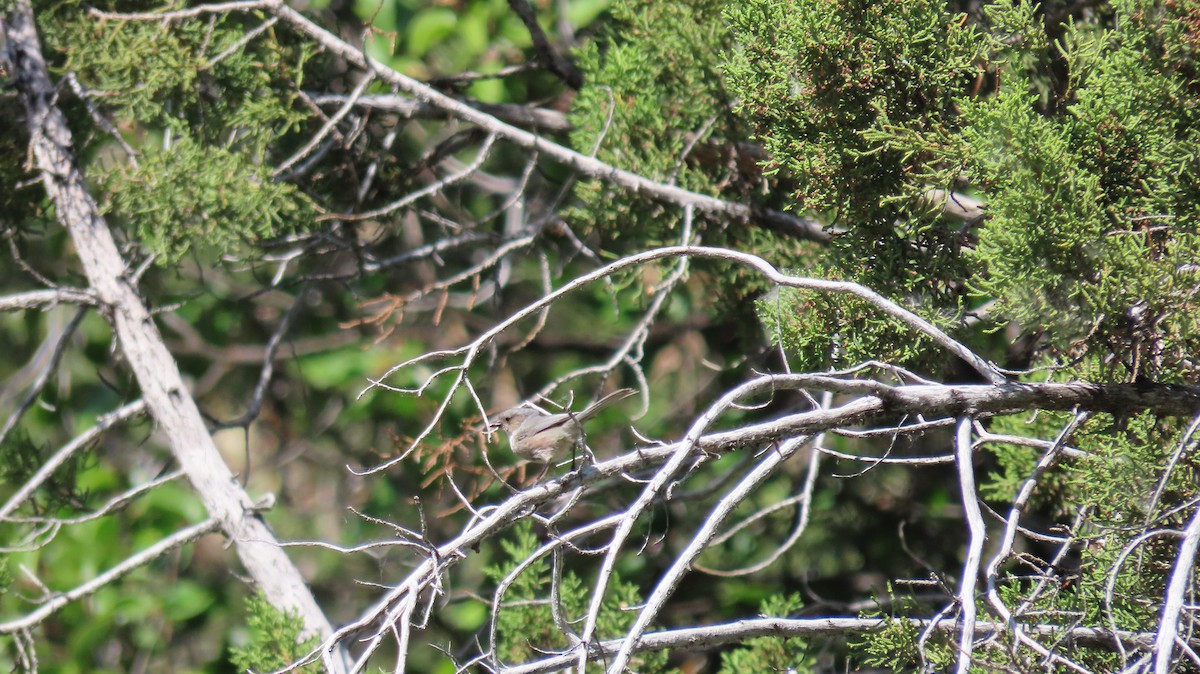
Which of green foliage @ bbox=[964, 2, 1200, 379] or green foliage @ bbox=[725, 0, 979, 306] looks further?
green foliage @ bbox=[725, 0, 979, 306]

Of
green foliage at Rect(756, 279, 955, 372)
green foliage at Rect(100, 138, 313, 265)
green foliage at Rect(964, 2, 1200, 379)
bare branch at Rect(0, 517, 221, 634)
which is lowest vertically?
bare branch at Rect(0, 517, 221, 634)

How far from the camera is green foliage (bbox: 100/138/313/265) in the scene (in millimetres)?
3350

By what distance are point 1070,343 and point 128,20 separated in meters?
3.08

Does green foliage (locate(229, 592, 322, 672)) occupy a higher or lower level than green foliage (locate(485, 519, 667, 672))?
higher

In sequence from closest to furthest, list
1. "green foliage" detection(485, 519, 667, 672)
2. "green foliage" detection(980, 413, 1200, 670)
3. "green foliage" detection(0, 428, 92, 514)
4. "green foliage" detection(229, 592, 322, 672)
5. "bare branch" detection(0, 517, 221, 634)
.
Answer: "green foliage" detection(980, 413, 1200, 670)
"green foliage" detection(229, 592, 322, 672)
"bare branch" detection(0, 517, 221, 634)
"green foliage" detection(485, 519, 667, 672)
"green foliage" detection(0, 428, 92, 514)

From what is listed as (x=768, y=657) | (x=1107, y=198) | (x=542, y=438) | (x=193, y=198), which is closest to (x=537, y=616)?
(x=542, y=438)

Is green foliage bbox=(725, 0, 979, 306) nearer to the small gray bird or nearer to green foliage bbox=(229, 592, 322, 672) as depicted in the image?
the small gray bird

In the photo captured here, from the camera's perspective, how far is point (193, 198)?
132 inches

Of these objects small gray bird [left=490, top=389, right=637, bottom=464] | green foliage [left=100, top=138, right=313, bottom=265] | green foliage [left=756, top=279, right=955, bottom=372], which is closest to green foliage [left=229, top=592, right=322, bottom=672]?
small gray bird [left=490, top=389, right=637, bottom=464]

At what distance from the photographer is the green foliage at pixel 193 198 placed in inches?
132

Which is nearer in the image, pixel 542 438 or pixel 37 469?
pixel 542 438

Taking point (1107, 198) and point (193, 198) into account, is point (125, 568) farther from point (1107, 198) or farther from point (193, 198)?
point (1107, 198)

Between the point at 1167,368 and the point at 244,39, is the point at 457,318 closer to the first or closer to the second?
the point at 244,39

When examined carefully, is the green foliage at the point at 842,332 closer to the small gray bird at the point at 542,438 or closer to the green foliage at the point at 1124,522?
the green foliage at the point at 1124,522
